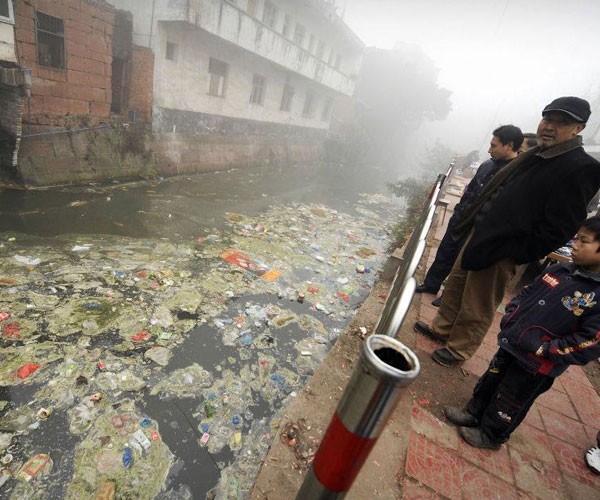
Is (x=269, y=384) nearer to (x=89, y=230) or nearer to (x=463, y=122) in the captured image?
(x=89, y=230)

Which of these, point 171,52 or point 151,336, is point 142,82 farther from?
point 151,336

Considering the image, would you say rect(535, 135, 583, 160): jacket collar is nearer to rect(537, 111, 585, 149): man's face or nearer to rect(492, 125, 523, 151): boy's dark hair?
rect(537, 111, 585, 149): man's face

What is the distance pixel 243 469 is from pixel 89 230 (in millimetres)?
4226

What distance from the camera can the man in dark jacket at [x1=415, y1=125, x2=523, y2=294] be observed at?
9.80 feet

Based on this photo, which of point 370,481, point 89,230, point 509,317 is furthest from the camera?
point 89,230

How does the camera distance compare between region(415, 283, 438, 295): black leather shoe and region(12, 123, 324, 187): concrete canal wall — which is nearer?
region(415, 283, 438, 295): black leather shoe

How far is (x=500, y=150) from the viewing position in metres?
3.04

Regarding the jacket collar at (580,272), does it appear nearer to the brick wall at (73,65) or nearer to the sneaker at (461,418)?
the sneaker at (461,418)

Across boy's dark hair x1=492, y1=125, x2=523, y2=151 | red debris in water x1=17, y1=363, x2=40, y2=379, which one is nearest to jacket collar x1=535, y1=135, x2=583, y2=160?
boy's dark hair x1=492, y1=125, x2=523, y2=151

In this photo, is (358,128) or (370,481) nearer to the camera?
(370,481)

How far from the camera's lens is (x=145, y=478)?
1953mm

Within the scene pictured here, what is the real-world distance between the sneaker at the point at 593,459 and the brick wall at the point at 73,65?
27.4 ft

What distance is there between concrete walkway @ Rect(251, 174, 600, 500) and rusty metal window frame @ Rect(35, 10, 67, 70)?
742 cm

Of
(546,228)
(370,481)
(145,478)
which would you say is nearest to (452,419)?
(370,481)
